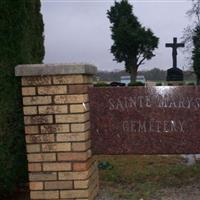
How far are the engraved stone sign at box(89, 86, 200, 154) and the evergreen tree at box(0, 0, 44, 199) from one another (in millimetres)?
732

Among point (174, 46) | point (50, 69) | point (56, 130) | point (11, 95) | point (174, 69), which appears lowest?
point (174, 69)

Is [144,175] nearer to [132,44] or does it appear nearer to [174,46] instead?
[174,46]

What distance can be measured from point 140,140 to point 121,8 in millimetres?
32943

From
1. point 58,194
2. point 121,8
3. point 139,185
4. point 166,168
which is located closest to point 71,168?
point 58,194

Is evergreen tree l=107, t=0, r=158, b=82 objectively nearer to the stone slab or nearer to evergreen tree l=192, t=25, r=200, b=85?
evergreen tree l=192, t=25, r=200, b=85

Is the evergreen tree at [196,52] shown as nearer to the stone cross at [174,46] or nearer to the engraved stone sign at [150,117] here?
the stone cross at [174,46]

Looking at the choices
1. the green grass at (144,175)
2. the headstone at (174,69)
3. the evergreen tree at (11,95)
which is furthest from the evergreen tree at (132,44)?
the evergreen tree at (11,95)

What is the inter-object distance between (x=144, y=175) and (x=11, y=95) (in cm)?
204

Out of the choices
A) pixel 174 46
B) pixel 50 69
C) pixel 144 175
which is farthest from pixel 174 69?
pixel 50 69

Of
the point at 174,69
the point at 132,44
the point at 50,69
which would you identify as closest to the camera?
the point at 50,69

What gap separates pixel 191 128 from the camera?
5383 millimetres

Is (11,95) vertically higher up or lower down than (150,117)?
higher up

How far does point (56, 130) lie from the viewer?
4992mm

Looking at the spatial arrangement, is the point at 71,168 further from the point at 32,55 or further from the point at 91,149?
the point at 32,55
